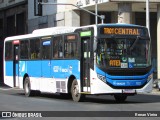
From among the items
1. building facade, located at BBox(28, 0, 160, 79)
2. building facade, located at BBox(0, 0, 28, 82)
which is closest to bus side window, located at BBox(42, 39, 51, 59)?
building facade, located at BBox(28, 0, 160, 79)

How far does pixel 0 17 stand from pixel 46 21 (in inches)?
693

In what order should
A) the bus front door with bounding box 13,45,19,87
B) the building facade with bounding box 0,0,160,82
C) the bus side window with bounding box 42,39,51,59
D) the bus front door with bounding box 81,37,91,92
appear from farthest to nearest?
the building facade with bounding box 0,0,160,82 < the bus front door with bounding box 13,45,19,87 < the bus side window with bounding box 42,39,51,59 < the bus front door with bounding box 81,37,91,92

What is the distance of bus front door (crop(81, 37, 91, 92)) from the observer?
20.5 metres

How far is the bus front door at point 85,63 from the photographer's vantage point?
20531mm

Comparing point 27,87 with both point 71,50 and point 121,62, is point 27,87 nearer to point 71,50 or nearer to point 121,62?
point 71,50

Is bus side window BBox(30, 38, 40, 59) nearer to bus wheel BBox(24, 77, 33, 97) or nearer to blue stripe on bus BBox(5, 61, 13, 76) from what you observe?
bus wheel BBox(24, 77, 33, 97)

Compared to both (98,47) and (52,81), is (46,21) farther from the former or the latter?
(98,47)

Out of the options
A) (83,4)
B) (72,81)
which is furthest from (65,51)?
(83,4)

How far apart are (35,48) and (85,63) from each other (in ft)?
17.2

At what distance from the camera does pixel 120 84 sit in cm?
2000

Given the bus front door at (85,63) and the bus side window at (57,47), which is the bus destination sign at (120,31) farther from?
the bus side window at (57,47)

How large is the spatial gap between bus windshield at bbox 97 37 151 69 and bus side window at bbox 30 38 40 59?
5799mm

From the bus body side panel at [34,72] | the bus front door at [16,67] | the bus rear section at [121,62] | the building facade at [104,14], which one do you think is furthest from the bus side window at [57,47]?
the building facade at [104,14]

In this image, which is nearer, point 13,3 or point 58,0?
point 58,0
